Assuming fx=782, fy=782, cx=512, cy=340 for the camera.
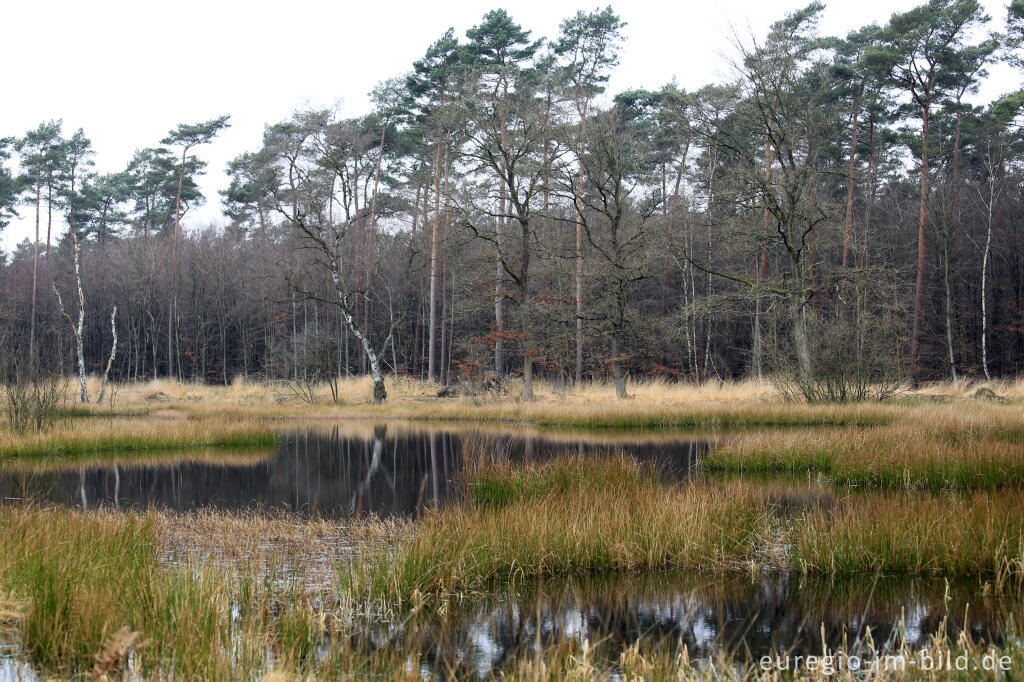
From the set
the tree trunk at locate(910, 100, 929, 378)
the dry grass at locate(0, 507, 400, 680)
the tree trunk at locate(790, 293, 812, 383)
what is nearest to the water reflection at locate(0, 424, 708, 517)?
the dry grass at locate(0, 507, 400, 680)

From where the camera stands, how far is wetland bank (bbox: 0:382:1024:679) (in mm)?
4273

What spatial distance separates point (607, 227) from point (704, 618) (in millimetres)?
28391

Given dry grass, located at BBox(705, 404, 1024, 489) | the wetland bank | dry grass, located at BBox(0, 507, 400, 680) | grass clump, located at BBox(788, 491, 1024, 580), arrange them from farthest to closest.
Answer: dry grass, located at BBox(705, 404, 1024, 489) < grass clump, located at BBox(788, 491, 1024, 580) < the wetland bank < dry grass, located at BBox(0, 507, 400, 680)

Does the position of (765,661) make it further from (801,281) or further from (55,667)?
(801,281)

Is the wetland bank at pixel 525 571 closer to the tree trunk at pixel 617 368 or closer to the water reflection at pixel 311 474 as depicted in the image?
the water reflection at pixel 311 474

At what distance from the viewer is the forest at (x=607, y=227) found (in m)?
21.1

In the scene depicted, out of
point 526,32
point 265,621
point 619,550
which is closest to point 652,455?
point 619,550

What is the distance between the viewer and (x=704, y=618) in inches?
210

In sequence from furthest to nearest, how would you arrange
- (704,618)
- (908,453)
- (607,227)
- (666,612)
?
(607,227)
(908,453)
(666,612)
(704,618)

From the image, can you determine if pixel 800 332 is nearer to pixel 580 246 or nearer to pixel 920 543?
pixel 580 246

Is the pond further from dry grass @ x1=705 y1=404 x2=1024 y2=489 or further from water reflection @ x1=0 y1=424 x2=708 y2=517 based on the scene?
dry grass @ x1=705 y1=404 x2=1024 y2=489

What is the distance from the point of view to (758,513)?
23.4 feet

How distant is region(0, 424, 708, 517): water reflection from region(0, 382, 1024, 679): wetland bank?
11 centimetres

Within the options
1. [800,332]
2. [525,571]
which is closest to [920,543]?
[525,571]
